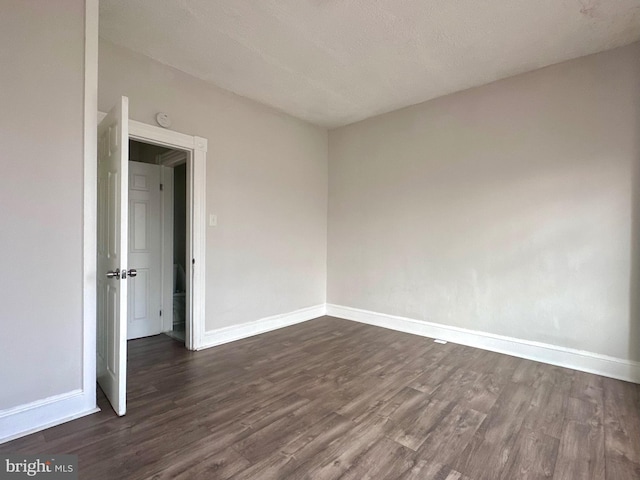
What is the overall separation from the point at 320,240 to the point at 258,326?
5.25 ft

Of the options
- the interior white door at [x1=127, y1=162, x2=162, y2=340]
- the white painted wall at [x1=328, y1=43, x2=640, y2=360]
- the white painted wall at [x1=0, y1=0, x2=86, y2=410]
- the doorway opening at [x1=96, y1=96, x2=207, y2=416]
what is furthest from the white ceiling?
the interior white door at [x1=127, y1=162, x2=162, y2=340]

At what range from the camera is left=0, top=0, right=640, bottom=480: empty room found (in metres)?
1.88

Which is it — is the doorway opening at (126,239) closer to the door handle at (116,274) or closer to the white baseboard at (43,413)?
the door handle at (116,274)

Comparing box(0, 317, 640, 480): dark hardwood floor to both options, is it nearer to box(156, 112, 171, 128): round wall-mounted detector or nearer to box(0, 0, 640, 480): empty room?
box(0, 0, 640, 480): empty room

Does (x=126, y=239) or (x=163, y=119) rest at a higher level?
(x=163, y=119)

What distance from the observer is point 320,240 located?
486cm

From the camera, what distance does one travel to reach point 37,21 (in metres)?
1.94

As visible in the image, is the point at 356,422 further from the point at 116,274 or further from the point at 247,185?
the point at 247,185

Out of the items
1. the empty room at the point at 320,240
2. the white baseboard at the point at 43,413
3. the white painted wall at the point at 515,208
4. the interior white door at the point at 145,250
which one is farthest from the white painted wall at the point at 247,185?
the white baseboard at the point at 43,413

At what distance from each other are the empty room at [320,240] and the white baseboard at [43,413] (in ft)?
0.05

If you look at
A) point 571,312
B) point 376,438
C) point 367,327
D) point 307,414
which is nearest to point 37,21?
point 307,414

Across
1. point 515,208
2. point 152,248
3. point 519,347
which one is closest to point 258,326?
point 152,248

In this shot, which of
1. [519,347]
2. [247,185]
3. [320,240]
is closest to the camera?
[519,347]

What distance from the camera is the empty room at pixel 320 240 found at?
1.88 metres
